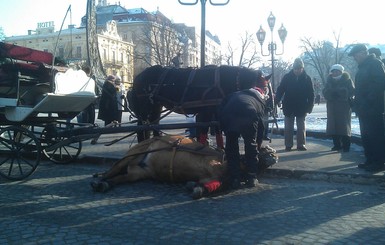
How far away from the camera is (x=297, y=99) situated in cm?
897

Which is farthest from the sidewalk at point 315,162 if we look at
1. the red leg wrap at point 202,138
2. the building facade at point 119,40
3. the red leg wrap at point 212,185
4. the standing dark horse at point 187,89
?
the building facade at point 119,40

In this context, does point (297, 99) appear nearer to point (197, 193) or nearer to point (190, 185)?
point (190, 185)

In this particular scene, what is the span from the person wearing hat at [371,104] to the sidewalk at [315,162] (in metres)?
0.35

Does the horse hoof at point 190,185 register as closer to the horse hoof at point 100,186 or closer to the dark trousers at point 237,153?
the dark trousers at point 237,153

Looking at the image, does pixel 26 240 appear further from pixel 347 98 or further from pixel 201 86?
pixel 347 98

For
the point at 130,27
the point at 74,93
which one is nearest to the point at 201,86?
the point at 74,93

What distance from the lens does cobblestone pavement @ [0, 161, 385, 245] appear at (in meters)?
3.72

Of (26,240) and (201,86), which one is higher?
(201,86)

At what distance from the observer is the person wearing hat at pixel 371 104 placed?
6.34 meters

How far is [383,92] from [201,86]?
2.96m

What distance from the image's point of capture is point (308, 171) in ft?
21.1

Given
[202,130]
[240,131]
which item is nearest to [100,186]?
[240,131]

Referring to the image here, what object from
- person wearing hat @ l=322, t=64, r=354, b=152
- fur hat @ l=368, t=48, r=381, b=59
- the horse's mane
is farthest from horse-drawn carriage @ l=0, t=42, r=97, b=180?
fur hat @ l=368, t=48, r=381, b=59

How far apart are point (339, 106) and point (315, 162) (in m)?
2.14
